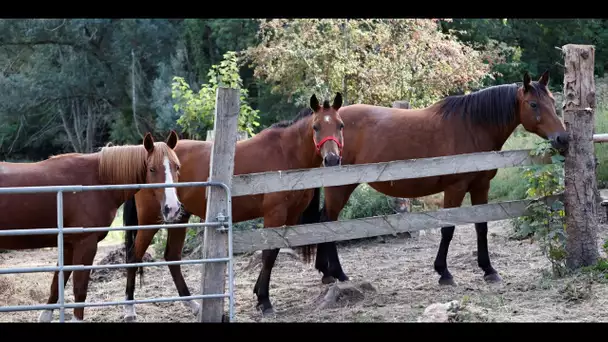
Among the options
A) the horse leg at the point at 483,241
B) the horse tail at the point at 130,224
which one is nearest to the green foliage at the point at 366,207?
the horse leg at the point at 483,241

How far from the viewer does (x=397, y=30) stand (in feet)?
43.4

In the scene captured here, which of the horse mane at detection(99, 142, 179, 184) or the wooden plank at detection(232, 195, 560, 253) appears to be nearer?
the wooden plank at detection(232, 195, 560, 253)

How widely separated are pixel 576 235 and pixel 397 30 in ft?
24.7

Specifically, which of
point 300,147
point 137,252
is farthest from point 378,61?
point 137,252

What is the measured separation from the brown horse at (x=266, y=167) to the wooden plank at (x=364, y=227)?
54 cm

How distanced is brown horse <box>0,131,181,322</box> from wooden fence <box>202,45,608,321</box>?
56cm

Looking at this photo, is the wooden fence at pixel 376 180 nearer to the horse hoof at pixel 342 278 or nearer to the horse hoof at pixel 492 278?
the horse hoof at pixel 492 278

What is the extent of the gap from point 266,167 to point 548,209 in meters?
2.60

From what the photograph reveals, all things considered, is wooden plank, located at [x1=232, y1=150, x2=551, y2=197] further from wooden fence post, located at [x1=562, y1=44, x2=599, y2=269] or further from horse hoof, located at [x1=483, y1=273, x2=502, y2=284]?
horse hoof, located at [x1=483, y1=273, x2=502, y2=284]

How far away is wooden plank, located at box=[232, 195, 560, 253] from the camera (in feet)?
17.4

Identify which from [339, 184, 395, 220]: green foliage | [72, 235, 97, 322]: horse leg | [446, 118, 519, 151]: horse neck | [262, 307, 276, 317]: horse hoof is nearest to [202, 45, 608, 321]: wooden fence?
[446, 118, 519, 151]: horse neck

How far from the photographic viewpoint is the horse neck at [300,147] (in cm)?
627
